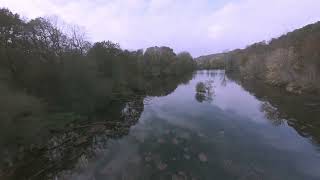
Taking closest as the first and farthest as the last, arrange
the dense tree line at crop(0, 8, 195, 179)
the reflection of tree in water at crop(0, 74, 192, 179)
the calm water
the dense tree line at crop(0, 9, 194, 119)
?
the calm water
the reflection of tree in water at crop(0, 74, 192, 179)
the dense tree line at crop(0, 8, 195, 179)
the dense tree line at crop(0, 9, 194, 119)

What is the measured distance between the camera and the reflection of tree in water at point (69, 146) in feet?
62.3

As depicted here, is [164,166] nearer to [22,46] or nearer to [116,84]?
[22,46]

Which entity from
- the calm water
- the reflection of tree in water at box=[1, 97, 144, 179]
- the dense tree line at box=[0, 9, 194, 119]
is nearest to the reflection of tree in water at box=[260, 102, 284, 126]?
the calm water

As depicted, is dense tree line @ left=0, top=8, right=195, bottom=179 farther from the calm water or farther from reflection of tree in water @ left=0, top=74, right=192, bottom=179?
the calm water

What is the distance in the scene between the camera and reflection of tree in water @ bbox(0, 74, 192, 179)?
18984mm

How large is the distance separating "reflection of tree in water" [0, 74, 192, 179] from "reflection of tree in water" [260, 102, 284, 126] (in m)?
13.8

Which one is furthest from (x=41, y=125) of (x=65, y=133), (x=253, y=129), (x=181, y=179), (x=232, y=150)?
(x=253, y=129)

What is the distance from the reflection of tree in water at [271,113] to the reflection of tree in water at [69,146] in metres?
13.8

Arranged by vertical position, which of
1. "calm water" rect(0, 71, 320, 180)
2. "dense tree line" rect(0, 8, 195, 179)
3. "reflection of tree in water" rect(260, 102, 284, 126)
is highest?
"dense tree line" rect(0, 8, 195, 179)

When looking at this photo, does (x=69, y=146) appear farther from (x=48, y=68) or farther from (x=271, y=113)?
(x=271, y=113)

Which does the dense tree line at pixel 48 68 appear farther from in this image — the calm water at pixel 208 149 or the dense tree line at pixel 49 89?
the calm water at pixel 208 149

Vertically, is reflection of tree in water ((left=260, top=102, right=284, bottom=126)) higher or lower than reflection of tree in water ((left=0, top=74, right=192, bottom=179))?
lower

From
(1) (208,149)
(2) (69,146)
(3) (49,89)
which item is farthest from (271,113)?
(3) (49,89)

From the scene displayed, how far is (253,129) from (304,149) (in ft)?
19.5
